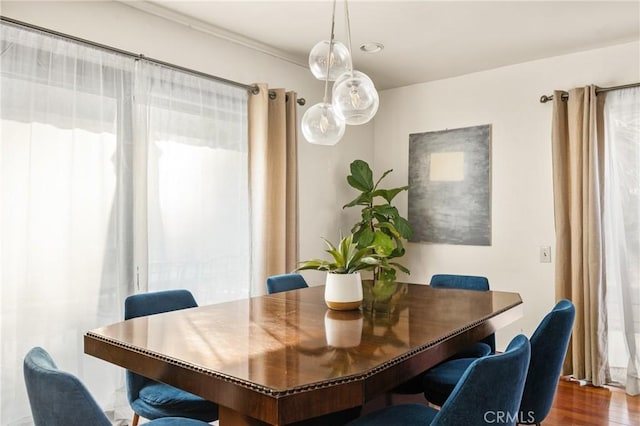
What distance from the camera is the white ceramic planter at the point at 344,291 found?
2.12 m

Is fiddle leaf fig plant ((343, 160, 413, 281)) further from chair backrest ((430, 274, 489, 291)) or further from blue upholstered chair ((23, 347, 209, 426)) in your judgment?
blue upholstered chair ((23, 347, 209, 426))

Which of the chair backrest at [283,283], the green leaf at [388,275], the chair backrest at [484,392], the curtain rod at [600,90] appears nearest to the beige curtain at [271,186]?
the chair backrest at [283,283]

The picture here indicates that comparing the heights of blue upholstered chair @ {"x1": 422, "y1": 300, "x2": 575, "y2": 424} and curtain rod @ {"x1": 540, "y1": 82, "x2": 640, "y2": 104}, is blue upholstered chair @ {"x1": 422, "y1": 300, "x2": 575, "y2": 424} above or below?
below

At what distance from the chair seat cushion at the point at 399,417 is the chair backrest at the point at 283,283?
53.2 inches

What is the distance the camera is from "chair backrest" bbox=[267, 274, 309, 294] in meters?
2.93

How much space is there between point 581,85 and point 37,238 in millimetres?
4077

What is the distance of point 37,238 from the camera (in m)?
2.60

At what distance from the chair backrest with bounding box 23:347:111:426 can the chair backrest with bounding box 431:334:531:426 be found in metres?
0.90

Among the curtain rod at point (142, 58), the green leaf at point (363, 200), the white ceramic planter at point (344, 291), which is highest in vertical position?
the curtain rod at point (142, 58)

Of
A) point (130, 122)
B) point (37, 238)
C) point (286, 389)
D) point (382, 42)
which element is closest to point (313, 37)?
point (382, 42)

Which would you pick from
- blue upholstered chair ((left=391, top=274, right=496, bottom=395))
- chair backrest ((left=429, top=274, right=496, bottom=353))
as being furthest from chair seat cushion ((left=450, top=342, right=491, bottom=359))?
chair backrest ((left=429, top=274, right=496, bottom=353))

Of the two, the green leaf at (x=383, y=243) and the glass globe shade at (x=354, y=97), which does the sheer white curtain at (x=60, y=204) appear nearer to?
the glass globe shade at (x=354, y=97)

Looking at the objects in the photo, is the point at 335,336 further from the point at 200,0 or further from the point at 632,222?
the point at 632,222

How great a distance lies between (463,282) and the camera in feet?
10.3
